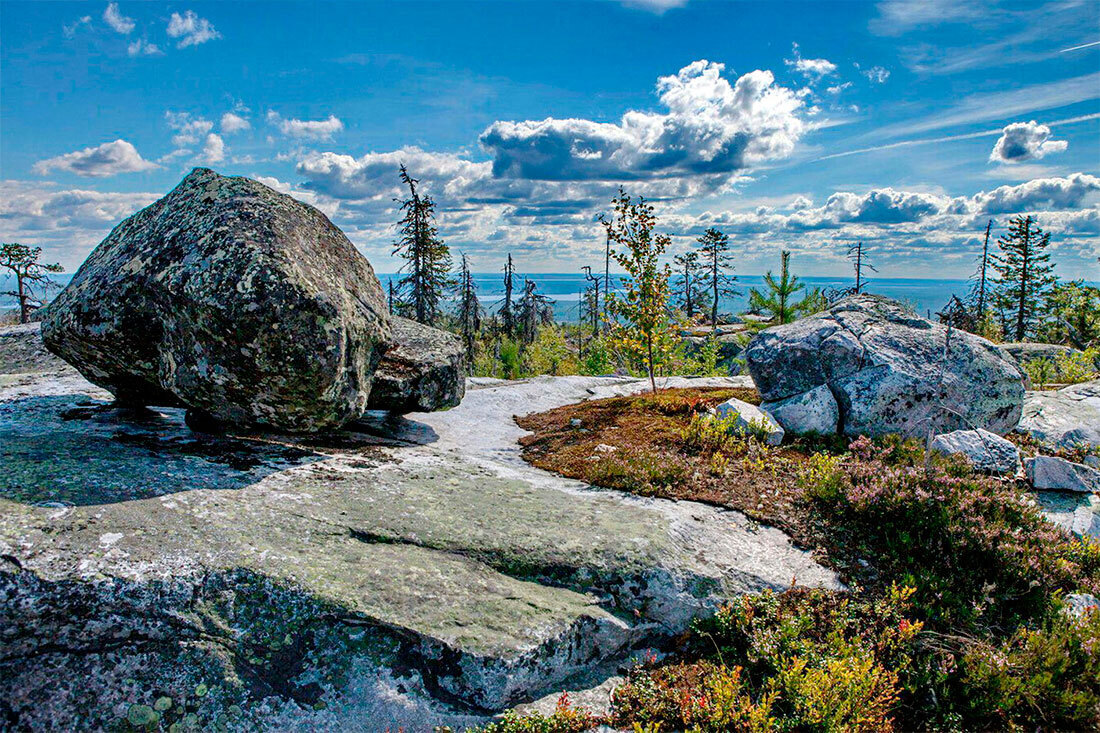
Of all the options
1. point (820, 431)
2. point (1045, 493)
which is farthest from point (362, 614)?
point (1045, 493)

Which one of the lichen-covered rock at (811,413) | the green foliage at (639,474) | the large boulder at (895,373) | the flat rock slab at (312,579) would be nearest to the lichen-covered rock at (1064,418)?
the large boulder at (895,373)

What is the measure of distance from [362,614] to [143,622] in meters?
1.80

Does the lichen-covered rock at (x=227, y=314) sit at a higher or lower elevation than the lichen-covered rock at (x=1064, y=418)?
higher

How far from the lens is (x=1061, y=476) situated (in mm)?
9602

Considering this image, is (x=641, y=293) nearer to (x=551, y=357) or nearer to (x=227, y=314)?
(x=227, y=314)

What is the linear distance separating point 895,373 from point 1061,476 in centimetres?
299

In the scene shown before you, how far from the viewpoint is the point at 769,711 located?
5379 millimetres

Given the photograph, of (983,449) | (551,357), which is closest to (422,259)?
(551,357)

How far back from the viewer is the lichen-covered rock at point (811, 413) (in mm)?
11523

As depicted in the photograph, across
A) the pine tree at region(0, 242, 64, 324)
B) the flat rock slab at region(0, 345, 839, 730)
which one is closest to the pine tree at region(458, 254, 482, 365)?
the pine tree at region(0, 242, 64, 324)

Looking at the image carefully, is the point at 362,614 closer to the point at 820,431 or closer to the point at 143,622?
the point at 143,622

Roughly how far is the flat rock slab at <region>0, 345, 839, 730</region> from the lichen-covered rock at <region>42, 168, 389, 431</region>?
0.87 metres

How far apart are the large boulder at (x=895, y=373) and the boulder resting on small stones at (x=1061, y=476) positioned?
1468 mm

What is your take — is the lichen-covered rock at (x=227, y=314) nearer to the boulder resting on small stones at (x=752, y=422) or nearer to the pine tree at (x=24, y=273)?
the boulder resting on small stones at (x=752, y=422)
